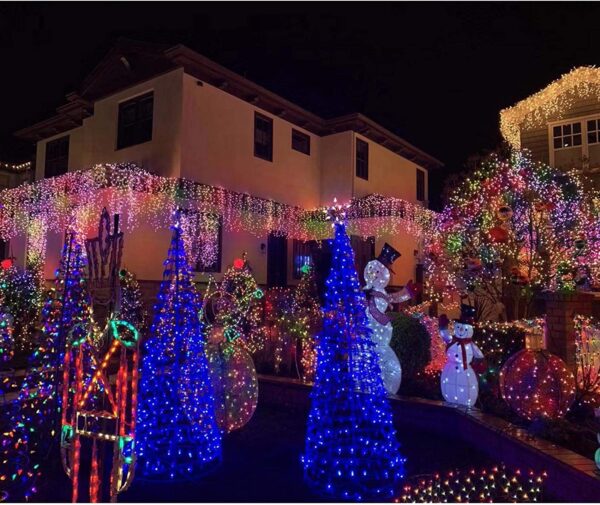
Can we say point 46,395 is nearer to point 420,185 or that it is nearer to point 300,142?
point 300,142

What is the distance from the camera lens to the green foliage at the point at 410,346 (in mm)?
7656

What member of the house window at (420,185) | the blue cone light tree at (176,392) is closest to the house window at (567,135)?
the house window at (420,185)

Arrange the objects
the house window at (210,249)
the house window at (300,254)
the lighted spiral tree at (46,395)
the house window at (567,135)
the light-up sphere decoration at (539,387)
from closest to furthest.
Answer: the lighted spiral tree at (46,395) → the light-up sphere decoration at (539,387) → the house window at (210,249) → the house window at (567,135) → the house window at (300,254)

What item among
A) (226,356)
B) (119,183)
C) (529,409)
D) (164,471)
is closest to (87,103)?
(119,183)

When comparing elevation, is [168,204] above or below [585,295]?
above

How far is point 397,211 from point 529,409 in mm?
13569

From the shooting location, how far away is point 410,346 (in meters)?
7.66

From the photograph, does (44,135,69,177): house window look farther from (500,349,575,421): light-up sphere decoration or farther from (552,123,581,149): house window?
(552,123,581,149): house window

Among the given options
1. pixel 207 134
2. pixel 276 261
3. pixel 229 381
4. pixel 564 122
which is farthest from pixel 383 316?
pixel 564 122

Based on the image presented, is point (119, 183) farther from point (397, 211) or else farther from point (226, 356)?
point (397, 211)

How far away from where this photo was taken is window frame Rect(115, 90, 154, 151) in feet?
49.9

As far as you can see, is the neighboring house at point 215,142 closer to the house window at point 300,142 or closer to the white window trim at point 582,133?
the house window at point 300,142

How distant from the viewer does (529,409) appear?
17.6 feet

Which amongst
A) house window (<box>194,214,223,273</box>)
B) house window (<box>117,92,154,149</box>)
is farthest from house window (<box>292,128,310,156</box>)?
house window (<box>117,92,154,149</box>)
